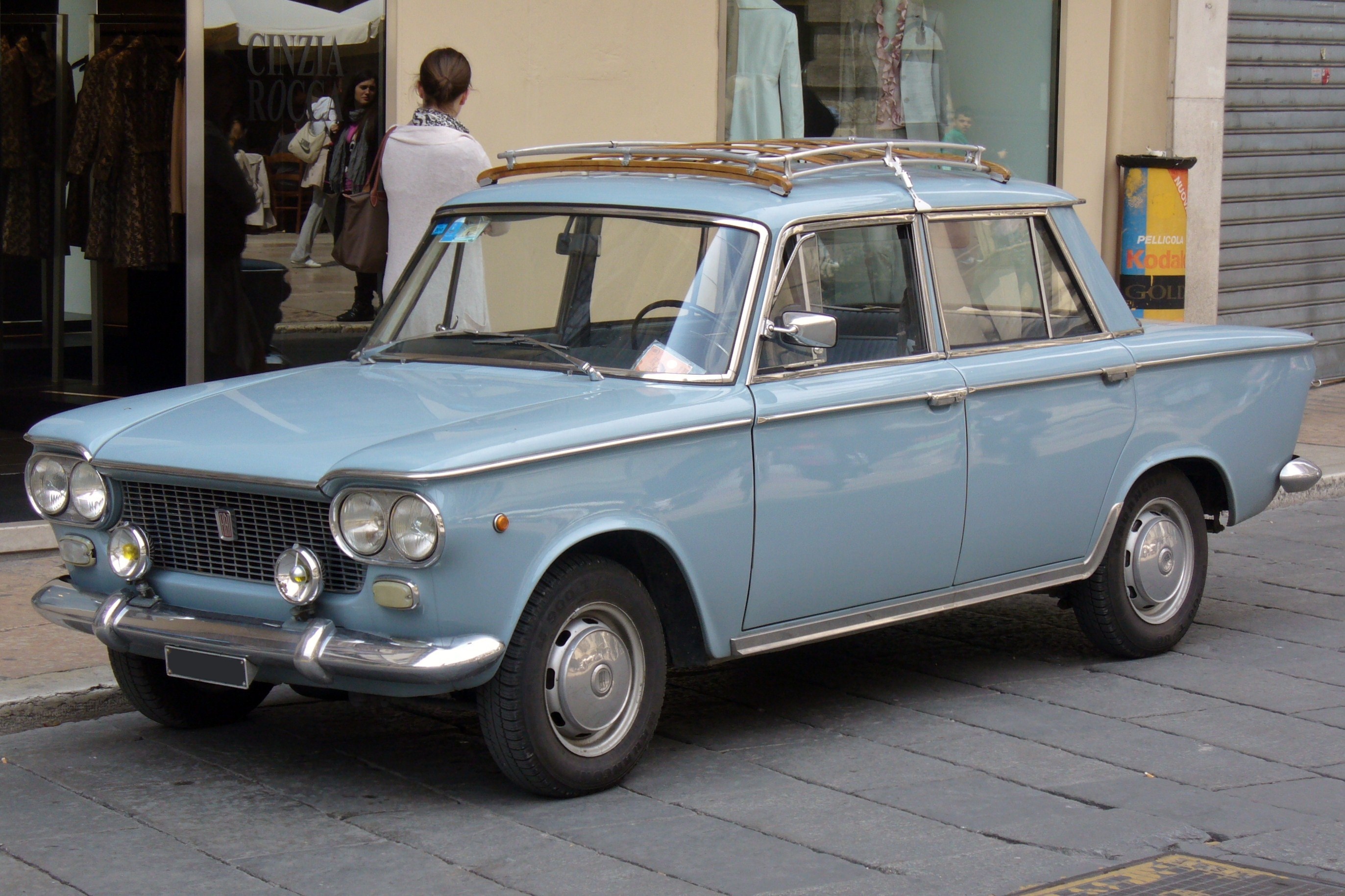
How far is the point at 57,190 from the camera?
34.8 feet

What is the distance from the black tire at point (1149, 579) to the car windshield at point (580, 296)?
1988mm

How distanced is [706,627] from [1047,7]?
912cm

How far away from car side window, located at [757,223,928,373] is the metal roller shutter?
8333 millimetres

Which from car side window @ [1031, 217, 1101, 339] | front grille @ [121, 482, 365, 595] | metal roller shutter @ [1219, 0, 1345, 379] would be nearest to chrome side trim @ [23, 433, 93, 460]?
front grille @ [121, 482, 365, 595]

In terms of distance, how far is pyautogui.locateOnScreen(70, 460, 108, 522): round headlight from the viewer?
497cm

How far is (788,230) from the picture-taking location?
17.8 ft

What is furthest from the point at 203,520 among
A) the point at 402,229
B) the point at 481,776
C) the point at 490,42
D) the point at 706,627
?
the point at 490,42

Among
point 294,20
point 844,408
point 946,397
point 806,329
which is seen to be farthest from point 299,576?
point 294,20

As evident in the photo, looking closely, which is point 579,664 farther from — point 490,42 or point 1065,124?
point 1065,124

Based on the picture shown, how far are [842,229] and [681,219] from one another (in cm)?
56

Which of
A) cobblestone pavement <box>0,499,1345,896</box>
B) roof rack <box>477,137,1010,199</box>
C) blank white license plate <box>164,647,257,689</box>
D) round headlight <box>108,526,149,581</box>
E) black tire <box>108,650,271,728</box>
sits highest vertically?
roof rack <box>477,137,1010,199</box>

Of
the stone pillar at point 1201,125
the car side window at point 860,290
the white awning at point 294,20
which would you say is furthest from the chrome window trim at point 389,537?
the stone pillar at point 1201,125

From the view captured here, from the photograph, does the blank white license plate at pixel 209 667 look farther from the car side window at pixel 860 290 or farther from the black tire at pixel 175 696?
the car side window at pixel 860 290

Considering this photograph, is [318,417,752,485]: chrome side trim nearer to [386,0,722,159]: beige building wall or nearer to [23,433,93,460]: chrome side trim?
[23,433,93,460]: chrome side trim
